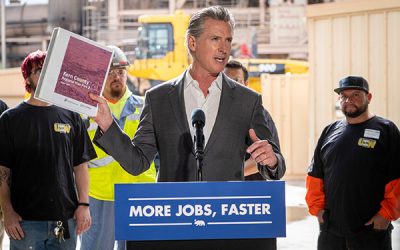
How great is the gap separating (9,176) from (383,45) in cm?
815

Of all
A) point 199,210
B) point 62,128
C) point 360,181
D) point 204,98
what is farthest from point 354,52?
point 199,210

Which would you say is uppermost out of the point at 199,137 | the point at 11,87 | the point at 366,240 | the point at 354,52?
the point at 354,52

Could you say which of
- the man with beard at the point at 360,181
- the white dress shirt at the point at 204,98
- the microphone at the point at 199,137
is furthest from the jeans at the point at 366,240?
the microphone at the point at 199,137

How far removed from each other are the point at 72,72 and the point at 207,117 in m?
0.59

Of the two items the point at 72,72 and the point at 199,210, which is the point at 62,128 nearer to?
the point at 72,72

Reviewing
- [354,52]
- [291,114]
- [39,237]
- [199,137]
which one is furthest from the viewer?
[291,114]

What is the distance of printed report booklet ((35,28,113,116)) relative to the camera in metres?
2.96

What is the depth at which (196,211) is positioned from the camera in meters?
2.65

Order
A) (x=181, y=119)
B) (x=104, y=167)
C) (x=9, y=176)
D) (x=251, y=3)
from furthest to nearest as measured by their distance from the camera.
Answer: (x=251, y=3)
(x=104, y=167)
(x=9, y=176)
(x=181, y=119)

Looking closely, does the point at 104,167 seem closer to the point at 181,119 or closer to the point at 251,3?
the point at 181,119

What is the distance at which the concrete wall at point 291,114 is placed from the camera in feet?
55.7

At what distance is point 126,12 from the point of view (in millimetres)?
31516

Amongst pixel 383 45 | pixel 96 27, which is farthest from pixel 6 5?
pixel 383 45

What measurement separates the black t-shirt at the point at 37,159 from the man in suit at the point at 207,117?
44.8 inches
